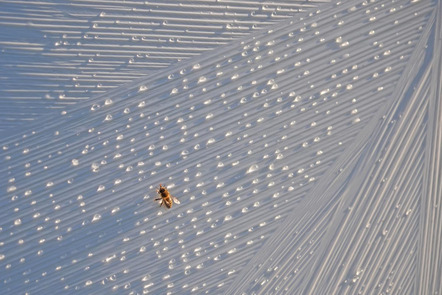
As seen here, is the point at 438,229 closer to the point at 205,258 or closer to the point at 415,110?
the point at 415,110

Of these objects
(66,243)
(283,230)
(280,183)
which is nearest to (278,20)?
(280,183)

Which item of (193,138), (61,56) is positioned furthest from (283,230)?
(61,56)

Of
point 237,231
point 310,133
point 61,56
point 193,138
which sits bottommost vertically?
point 237,231

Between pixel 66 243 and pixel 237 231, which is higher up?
pixel 66 243

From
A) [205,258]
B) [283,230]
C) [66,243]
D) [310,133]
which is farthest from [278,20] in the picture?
[66,243]

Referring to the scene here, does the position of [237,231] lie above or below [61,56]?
below

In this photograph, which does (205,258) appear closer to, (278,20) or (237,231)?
(237,231)

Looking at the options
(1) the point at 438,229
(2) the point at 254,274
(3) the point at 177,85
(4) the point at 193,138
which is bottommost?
(1) the point at 438,229

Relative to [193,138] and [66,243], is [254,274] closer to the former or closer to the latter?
[193,138]
